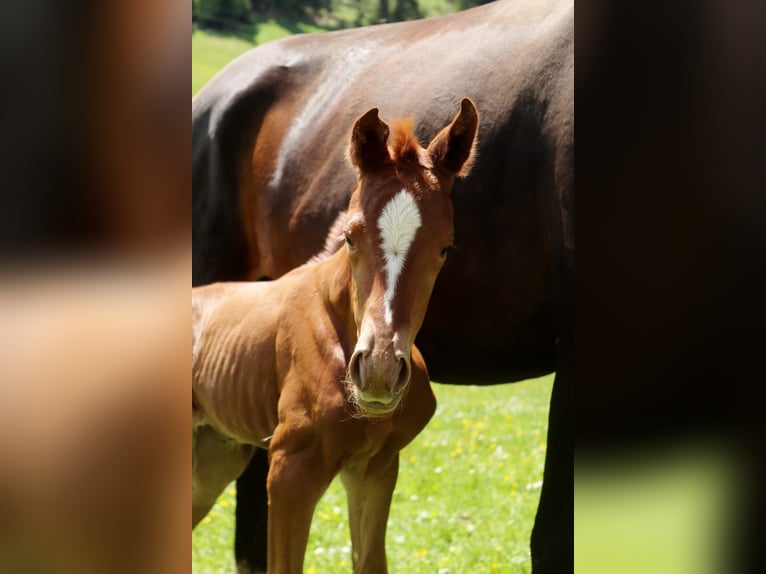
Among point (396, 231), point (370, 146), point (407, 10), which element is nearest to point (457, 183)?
point (370, 146)

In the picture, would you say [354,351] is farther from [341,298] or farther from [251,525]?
[251,525]

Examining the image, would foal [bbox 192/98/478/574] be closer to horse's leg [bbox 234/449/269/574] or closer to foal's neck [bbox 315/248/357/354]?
foal's neck [bbox 315/248/357/354]

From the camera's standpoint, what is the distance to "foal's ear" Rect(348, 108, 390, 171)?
2.40 meters

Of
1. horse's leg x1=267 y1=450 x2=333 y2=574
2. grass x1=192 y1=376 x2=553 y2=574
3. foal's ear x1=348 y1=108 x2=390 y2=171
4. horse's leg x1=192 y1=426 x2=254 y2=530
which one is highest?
foal's ear x1=348 y1=108 x2=390 y2=171

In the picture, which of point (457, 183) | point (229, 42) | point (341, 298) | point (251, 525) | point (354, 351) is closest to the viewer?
point (354, 351)

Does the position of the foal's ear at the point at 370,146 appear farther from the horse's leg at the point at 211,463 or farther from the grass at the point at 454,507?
the grass at the point at 454,507

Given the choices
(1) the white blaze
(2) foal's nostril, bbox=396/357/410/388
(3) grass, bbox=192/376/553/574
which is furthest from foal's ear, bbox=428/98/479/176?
(3) grass, bbox=192/376/553/574

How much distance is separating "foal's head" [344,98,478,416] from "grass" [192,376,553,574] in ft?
6.48

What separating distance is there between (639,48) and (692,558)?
321 millimetres

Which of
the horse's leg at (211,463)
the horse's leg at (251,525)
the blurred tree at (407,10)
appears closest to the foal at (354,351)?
the horse's leg at (211,463)

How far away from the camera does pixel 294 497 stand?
2.47m

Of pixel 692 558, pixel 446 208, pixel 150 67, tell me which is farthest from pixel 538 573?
pixel 150 67

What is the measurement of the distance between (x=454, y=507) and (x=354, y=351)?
3141 mm

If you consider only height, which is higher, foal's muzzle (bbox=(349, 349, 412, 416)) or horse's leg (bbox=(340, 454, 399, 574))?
foal's muzzle (bbox=(349, 349, 412, 416))
